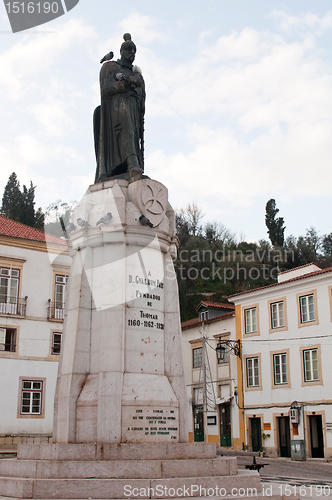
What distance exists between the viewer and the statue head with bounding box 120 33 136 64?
33.0 ft

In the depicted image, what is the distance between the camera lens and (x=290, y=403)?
88.3ft

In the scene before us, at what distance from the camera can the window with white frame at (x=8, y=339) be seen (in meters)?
24.6

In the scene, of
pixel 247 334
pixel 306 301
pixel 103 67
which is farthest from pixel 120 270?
pixel 247 334

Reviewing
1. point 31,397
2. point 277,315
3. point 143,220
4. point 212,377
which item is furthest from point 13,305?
point 143,220

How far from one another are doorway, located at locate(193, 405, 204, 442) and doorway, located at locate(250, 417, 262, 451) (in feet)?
15.4

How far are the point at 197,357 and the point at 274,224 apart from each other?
1719 inches

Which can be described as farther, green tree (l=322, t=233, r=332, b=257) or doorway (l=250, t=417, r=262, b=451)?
green tree (l=322, t=233, r=332, b=257)

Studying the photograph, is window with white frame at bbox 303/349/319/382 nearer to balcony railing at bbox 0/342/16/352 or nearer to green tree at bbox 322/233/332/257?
balcony railing at bbox 0/342/16/352

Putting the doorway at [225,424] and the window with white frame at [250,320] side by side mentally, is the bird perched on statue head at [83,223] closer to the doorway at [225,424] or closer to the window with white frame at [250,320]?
the window with white frame at [250,320]

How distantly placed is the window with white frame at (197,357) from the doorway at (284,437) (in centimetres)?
742

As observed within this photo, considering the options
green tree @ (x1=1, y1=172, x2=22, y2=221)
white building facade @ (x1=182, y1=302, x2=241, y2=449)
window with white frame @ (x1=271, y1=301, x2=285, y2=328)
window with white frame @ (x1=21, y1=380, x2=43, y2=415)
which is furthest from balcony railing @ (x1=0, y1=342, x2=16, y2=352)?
green tree @ (x1=1, y1=172, x2=22, y2=221)

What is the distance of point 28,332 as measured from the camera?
25250 millimetres

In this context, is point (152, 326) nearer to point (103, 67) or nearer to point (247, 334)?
point (103, 67)

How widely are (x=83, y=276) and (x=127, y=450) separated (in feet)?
9.14
